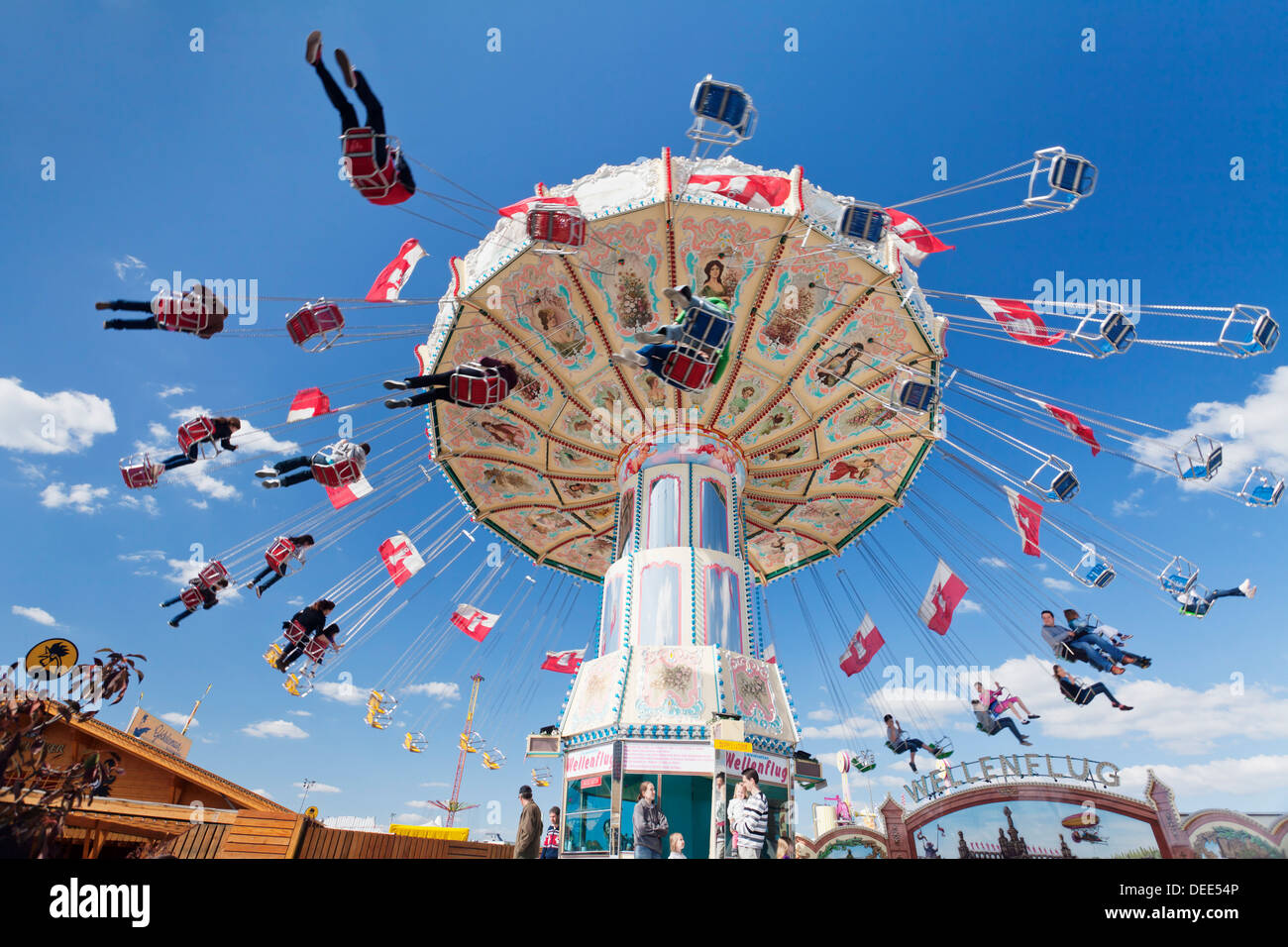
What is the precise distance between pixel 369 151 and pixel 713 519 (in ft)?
32.0

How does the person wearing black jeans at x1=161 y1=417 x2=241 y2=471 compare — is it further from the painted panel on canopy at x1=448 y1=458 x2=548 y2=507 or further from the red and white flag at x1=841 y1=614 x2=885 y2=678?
the red and white flag at x1=841 y1=614 x2=885 y2=678

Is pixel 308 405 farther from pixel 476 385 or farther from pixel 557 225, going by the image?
pixel 557 225

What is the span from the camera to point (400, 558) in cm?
1503

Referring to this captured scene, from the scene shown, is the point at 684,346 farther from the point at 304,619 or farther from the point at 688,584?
the point at 304,619

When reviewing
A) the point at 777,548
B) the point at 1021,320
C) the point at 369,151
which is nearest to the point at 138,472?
the point at 369,151

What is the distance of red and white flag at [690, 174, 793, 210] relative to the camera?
1238 cm

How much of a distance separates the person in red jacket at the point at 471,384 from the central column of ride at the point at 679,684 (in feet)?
16.6

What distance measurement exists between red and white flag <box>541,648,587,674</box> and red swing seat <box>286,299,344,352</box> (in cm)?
1041

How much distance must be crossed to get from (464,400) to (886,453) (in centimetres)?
1091

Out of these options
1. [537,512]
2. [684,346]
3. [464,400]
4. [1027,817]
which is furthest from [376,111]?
[1027,817]

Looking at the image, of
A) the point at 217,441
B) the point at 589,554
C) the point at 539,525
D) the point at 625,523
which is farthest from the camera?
the point at 589,554
